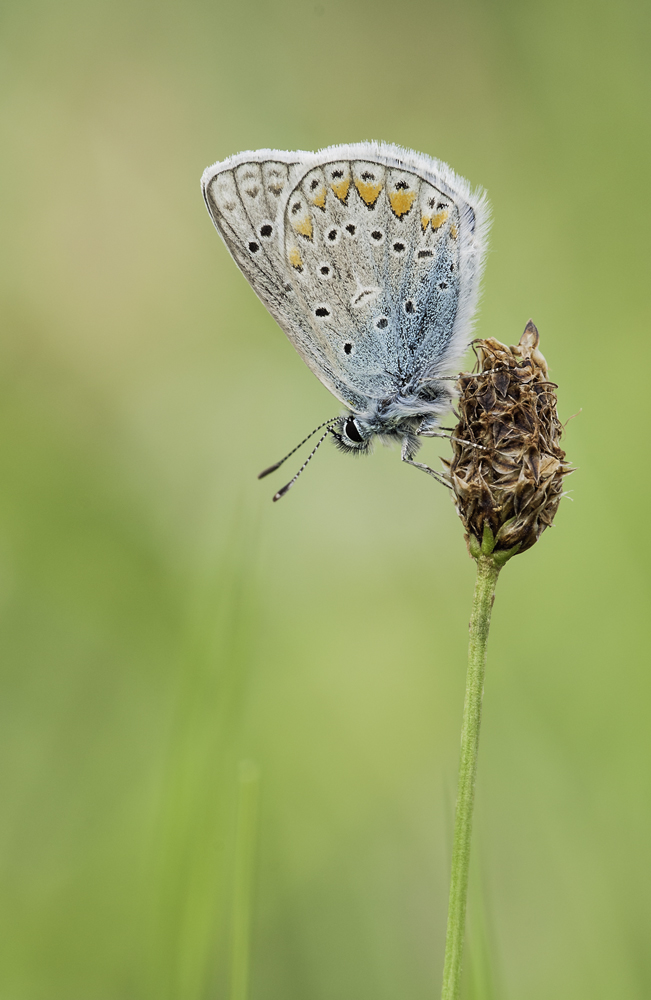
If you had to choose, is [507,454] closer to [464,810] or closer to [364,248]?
[464,810]

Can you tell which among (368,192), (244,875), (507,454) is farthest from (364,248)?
(244,875)

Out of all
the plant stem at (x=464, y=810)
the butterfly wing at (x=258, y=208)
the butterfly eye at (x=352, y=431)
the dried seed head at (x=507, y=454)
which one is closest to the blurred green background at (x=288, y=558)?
the plant stem at (x=464, y=810)

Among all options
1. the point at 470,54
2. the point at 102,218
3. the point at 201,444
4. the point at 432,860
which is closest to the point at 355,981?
the point at 432,860

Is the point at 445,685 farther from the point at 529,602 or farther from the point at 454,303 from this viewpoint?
the point at 454,303

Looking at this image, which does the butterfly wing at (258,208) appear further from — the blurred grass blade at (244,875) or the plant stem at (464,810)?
the blurred grass blade at (244,875)

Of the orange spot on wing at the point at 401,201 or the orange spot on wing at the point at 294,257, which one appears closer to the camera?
the orange spot on wing at the point at 401,201

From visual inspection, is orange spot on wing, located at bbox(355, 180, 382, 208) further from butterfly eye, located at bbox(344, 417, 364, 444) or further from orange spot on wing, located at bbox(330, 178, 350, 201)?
butterfly eye, located at bbox(344, 417, 364, 444)

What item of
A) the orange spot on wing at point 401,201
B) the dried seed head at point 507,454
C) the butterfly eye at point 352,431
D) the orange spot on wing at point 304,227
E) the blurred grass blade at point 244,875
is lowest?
the blurred grass blade at point 244,875
